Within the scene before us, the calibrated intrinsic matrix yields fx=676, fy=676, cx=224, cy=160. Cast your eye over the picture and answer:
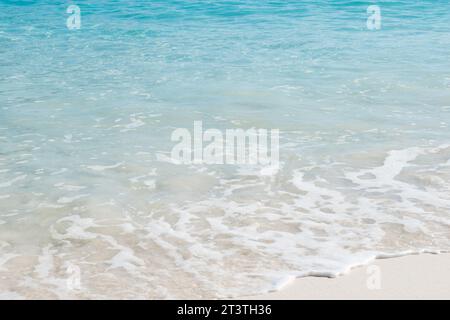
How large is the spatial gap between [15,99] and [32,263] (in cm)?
434

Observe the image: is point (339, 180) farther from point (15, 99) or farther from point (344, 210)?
point (15, 99)

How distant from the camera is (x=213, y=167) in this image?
5.38 m

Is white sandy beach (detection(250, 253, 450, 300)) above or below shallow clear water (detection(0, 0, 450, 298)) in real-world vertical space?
below

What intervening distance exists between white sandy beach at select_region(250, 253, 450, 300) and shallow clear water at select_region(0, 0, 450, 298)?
121 millimetres

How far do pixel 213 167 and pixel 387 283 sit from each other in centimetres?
221

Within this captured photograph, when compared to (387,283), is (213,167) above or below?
above

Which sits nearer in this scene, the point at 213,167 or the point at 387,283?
the point at 387,283

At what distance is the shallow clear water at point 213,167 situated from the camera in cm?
379

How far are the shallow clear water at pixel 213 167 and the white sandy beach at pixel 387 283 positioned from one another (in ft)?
0.40

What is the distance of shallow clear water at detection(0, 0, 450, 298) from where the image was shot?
379 centimetres

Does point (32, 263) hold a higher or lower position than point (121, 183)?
lower
